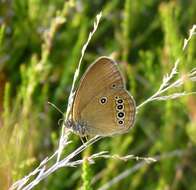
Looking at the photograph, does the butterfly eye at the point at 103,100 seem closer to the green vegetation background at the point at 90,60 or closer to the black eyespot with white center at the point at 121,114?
the black eyespot with white center at the point at 121,114

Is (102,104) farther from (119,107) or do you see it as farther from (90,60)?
(90,60)

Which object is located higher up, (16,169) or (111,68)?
(111,68)

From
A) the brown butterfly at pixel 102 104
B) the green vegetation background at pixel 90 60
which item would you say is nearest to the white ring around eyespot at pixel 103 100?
the brown butterfly at pixel 102 104

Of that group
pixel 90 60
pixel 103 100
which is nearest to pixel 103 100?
pixel 103 100

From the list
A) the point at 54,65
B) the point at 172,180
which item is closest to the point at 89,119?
the point at 172,180

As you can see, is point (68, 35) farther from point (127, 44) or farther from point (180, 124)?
point (180, 124)
